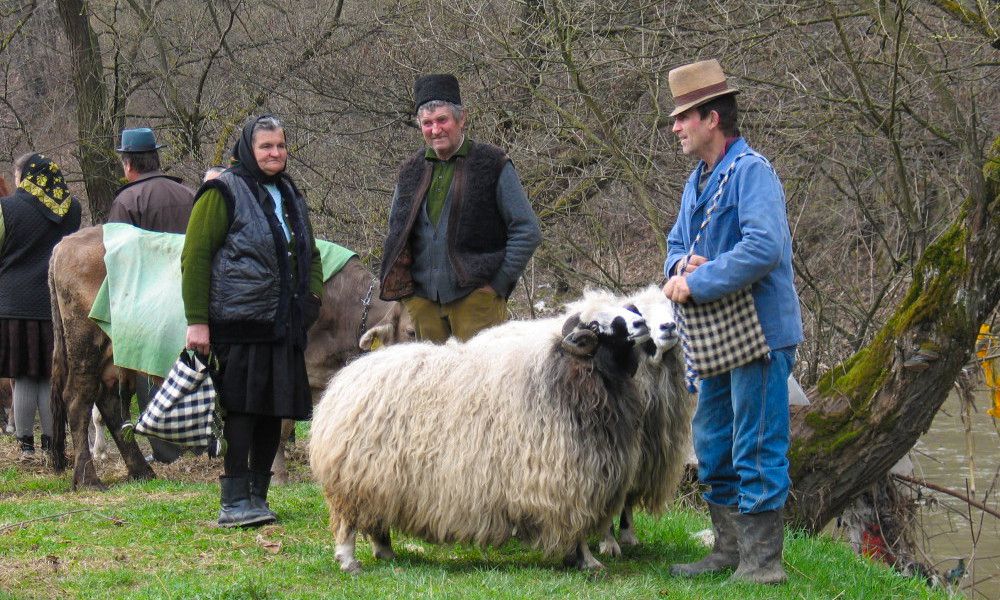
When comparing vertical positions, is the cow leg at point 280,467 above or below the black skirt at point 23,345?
below

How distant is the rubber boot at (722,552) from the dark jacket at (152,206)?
17.0ft

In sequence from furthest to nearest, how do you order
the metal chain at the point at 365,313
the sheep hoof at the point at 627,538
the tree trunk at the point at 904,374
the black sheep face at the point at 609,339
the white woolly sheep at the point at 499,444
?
the metal chain at the point at 365,313 < the tree trunk at the point at 904,374 < the sheep hoof at the point at 627,538 < the black sheep face at the point at 609,339 < the white woolly sheep at the point at 499,444

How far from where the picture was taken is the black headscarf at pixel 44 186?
959 cm

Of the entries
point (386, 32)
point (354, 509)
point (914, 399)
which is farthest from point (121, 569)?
point (386, 32)

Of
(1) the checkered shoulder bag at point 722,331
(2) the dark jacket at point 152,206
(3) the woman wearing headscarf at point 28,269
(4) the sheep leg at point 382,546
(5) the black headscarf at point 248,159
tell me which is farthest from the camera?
(3) the woman wearing headscarf at point 28,269

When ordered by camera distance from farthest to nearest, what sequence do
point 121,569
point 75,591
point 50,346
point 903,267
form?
point 50,346
point 903,267
point 121,569
point 75,591

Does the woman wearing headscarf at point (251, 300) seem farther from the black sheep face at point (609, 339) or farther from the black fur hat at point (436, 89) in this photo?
the black sheep face at point (609, 339)

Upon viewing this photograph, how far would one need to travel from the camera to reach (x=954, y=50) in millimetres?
8586

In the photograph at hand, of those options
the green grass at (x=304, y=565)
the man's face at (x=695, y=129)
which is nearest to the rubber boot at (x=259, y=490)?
the green grass at (x=304, y=565)

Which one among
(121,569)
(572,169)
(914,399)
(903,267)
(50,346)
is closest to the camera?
→ (121,569)

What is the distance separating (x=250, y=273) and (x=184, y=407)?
833 mm

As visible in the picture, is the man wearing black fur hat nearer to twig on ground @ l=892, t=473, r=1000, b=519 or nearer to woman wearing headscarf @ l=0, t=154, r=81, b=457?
twig on ground @ l=892, t=473, r=1000, b=519

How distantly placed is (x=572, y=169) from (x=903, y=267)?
11.0 feet

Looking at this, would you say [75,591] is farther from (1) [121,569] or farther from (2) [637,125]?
(2) [637,125]
